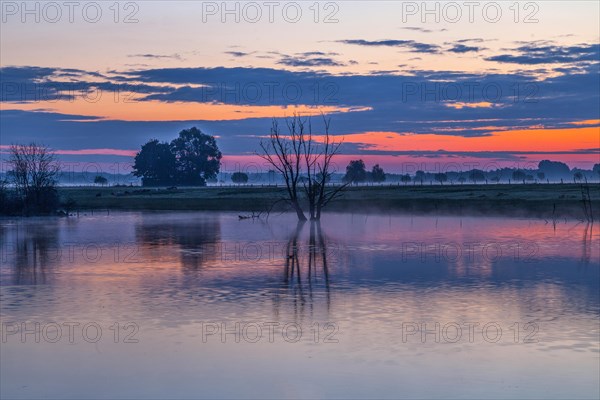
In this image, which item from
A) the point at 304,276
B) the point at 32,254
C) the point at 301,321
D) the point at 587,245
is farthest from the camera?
the point at 587,245

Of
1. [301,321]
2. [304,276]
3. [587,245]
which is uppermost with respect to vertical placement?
[587,245]

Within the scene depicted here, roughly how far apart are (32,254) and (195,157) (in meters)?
149

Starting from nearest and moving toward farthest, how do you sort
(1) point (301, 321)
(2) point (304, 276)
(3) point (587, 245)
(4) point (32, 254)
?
(1) point (301, 321), (2) point (304, 276), (4) point (32, 254), (3) point (587, 245)

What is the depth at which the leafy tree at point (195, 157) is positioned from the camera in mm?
175875

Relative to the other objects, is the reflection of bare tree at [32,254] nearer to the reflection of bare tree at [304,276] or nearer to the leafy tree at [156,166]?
the reflection of bare tree at [304,276]

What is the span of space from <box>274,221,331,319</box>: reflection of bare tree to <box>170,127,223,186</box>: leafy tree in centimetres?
14306

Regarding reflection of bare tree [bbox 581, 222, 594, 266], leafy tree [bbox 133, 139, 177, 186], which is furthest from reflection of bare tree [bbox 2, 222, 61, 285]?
leafy tree [bbox 133, 139, 177, 186]

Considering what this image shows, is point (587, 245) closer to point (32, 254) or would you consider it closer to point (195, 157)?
point (32, 254)

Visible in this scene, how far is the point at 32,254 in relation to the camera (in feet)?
93.4

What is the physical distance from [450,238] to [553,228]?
8.55m

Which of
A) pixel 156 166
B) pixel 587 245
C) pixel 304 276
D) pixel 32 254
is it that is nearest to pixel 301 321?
pixel 304 276

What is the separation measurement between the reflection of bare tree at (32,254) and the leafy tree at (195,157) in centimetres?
13344

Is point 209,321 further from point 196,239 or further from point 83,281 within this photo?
point 196,239

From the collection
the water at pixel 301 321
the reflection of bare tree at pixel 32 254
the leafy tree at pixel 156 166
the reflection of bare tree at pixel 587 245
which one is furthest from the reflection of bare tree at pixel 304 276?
the leafy tree at pixel 156 166
